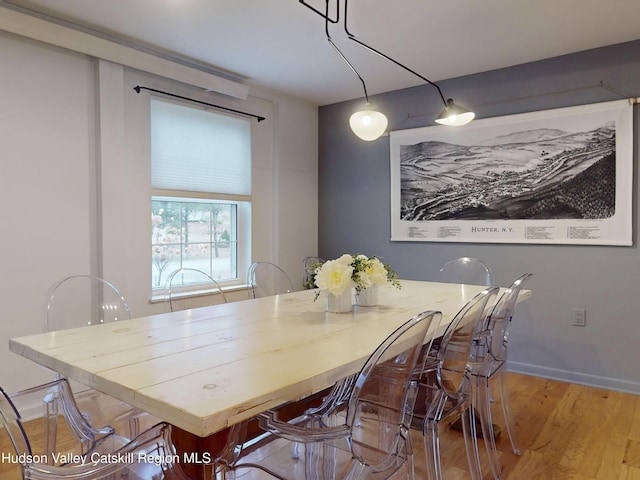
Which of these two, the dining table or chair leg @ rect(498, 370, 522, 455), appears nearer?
the dining table

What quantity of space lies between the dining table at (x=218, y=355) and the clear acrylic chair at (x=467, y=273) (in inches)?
45.9

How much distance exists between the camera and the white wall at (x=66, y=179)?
8.57ft

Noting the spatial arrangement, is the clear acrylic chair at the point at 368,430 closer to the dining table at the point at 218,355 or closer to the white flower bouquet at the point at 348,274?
the dining table at the point at 218,355

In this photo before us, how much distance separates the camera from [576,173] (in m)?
3.29

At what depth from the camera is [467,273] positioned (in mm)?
3334

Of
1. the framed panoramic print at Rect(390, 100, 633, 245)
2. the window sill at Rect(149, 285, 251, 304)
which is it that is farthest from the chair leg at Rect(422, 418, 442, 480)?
the framed panoramic print at Rect(390, 100, 633, 245)

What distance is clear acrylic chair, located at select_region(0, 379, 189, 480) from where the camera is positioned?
107 cm

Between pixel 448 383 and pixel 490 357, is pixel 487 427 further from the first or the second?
pixel 448 383

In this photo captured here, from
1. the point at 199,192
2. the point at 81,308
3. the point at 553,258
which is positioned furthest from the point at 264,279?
the point at 553,258

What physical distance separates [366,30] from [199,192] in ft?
5.70

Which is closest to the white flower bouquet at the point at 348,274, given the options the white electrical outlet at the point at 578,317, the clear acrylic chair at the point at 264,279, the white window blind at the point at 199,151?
the clear acrylic chair at the point at 264,279

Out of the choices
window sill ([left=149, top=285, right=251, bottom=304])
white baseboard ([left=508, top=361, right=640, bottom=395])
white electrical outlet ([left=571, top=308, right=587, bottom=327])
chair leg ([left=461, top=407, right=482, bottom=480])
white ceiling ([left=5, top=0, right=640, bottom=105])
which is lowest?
white baseboard ([left=508, top=361, right=640, bottom=395])

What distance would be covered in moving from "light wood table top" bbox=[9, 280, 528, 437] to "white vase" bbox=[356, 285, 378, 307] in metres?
0.05

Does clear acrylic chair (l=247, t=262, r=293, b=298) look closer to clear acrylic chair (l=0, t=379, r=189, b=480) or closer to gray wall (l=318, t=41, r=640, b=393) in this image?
gray wall (l=318, t=41, r=640, b=393)
